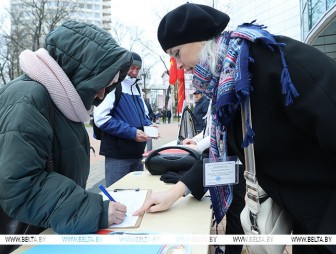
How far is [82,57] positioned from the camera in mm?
1190

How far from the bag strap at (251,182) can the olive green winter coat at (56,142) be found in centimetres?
53

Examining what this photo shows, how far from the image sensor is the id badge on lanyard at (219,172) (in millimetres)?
1280

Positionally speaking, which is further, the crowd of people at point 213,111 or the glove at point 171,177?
the glove at point 171,177

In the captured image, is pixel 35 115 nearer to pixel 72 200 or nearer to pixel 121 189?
pixel 72 200

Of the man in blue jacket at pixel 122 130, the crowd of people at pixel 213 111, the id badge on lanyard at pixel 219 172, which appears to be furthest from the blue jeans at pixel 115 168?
the id badge on lanyard at pixel 219 172

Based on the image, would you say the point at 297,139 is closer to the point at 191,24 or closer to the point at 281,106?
the point at 281,106

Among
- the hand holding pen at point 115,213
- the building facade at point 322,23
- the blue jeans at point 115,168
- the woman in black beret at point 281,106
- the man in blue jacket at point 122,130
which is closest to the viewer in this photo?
the woman in black beret at point 281,106

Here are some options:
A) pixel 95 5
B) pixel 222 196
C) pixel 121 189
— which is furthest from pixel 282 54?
pixel 95 5

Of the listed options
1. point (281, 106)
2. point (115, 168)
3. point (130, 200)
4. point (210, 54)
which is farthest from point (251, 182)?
point (115, 168)

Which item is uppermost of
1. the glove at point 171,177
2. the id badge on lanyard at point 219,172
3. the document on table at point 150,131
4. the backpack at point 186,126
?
the id badge on lanyard at point 219,172

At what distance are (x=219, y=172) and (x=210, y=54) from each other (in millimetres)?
492

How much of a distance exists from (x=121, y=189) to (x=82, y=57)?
2.50 feet

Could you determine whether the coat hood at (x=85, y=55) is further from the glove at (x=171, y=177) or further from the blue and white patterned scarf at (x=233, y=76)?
the glove at (x=171, y=177)

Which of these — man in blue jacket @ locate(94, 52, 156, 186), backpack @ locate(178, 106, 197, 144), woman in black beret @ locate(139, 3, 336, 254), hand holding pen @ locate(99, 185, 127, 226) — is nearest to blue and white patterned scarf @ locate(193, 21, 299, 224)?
woman in black beret @ locate(139, 3, 336, 254)
